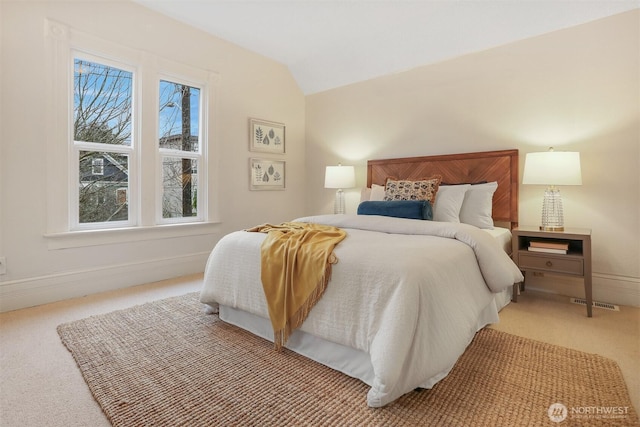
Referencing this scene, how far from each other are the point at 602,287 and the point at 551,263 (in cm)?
67

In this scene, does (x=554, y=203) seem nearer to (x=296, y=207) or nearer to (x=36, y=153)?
(x=296, y=207)

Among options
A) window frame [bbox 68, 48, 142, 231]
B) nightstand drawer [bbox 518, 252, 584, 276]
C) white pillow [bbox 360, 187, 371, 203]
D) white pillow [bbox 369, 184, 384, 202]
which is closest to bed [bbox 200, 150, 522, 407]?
nightstand drawer [bbox 518, 252, 584, 276]

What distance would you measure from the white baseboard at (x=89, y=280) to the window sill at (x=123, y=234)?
0.77 ft

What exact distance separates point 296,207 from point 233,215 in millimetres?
1069

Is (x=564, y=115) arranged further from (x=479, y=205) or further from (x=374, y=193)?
(x=374, y=193)

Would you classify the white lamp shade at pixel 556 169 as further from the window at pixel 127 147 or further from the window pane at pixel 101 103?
the window pane at pixel 101 103

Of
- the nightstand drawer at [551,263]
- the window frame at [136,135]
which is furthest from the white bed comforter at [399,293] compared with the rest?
the window frame at [136,135]

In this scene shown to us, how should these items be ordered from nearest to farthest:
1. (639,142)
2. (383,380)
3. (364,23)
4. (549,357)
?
(383,380) < (549,357) < (639,142) < (364,23)

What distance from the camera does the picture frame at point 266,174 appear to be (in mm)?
4266

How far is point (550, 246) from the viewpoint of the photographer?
2602 millimetres

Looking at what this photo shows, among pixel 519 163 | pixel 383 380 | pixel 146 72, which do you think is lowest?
pixel 383 380

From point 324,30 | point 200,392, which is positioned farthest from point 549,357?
point 324,30

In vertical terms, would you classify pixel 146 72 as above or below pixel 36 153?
above

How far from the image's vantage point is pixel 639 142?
2.62m
